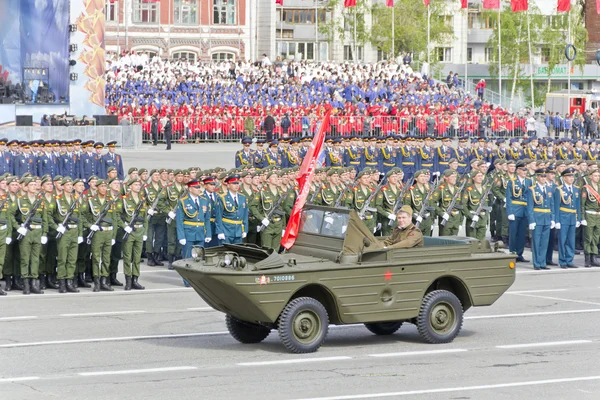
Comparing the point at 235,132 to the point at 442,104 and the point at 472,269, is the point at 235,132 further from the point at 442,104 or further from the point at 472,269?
the point at 472,269

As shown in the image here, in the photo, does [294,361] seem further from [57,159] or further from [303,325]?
[57,159]

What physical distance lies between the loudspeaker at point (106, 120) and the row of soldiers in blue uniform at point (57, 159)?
44.1ft

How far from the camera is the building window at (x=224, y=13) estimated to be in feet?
277

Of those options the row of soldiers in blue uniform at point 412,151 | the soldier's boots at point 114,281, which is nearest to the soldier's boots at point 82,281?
the soldier's boots at point 114,281

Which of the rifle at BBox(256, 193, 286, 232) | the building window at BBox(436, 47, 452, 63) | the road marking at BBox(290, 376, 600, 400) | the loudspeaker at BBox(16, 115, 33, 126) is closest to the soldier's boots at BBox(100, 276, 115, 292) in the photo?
the rifle at BBox(256, 193, 286, 232)

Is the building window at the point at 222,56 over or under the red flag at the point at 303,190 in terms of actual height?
over

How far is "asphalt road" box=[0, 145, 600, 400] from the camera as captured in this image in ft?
38.9

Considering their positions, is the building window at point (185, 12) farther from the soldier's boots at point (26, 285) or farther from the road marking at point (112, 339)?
the road marking at point (112, 339)

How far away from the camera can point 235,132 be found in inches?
1994

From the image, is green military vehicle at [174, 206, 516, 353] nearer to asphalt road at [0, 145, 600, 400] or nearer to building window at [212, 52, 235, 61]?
asphalt road at [0, 145, 600, 400]

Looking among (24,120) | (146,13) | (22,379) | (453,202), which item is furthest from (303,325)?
(146,13)

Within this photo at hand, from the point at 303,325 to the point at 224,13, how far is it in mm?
72524

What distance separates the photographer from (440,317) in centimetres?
1462

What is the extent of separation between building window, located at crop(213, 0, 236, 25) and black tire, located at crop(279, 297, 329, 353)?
72048 millimetres
